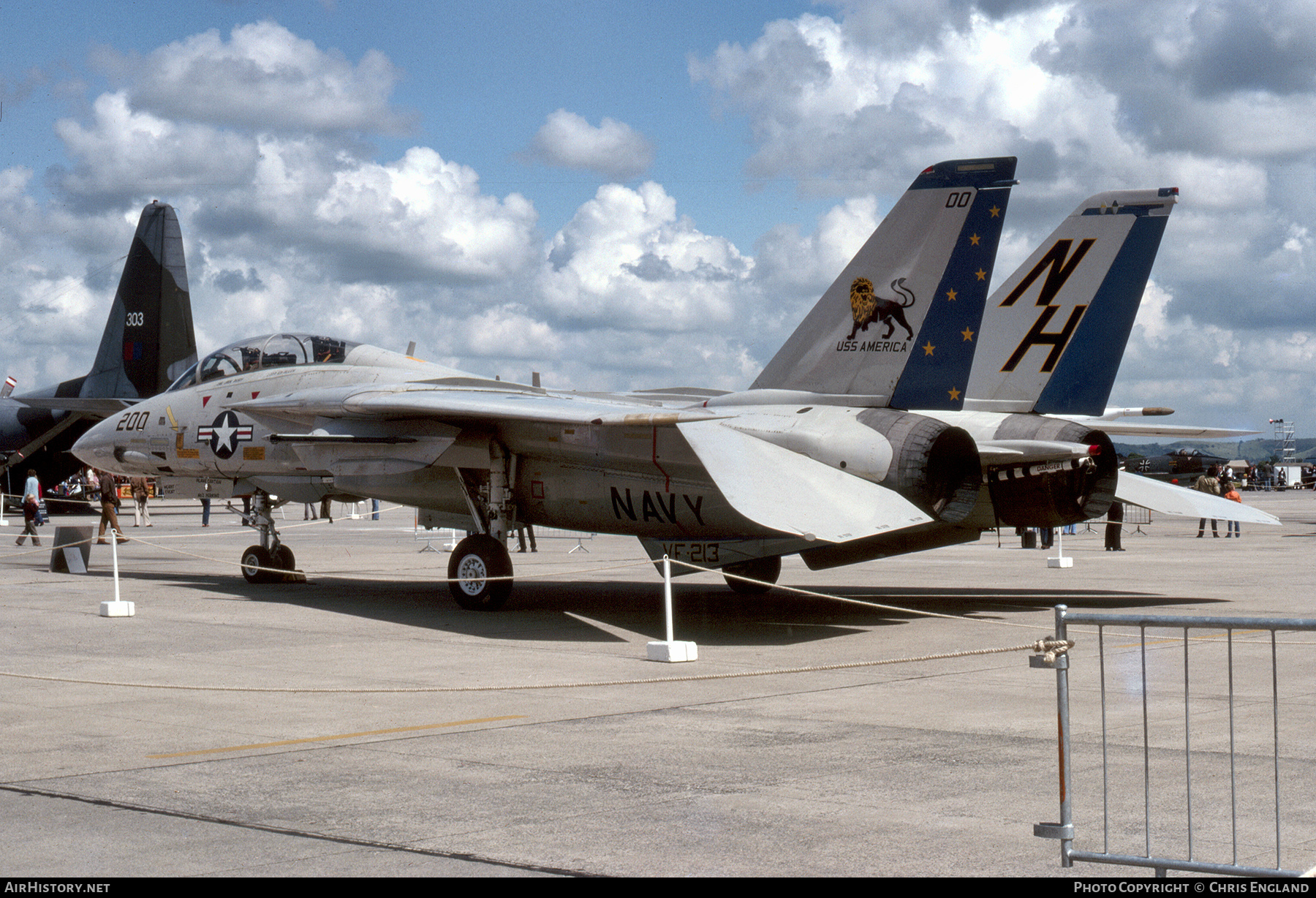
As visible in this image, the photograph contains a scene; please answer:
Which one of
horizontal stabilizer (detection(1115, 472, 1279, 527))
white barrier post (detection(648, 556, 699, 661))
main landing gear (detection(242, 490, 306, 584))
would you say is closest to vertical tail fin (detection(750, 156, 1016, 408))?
horizontal stabilizer (detection(1115, 472, 1279, 527))

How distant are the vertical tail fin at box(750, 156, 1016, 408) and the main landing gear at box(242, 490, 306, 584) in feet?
25.0

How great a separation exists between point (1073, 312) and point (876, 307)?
3953mm

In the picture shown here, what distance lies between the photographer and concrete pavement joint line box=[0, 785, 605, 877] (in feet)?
15.0

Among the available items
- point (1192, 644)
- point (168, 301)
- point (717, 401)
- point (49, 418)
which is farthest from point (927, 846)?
point (49, 418)

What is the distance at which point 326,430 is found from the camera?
1420 cm

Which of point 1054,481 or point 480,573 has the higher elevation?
point 1054,481

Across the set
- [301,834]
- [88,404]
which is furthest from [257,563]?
[301,834]

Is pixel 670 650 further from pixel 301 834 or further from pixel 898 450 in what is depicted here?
pixel 301 834

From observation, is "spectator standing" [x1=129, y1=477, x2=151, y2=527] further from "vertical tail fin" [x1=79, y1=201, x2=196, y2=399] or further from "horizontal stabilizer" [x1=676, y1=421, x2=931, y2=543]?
"horizontal stabilizer" [x1=676, y1=421, x2=931, y2=543]

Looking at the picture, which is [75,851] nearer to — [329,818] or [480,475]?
[329,818]

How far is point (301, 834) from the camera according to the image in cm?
502

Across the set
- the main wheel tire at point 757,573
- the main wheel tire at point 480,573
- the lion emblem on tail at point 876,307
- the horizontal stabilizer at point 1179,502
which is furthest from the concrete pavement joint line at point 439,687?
the main wheel tire at point 757,573

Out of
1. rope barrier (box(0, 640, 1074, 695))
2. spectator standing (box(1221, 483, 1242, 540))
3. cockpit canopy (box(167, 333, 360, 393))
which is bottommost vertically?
rope barrier (box(0, 640, 1074, 695))

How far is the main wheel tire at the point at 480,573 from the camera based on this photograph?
13711 mm
